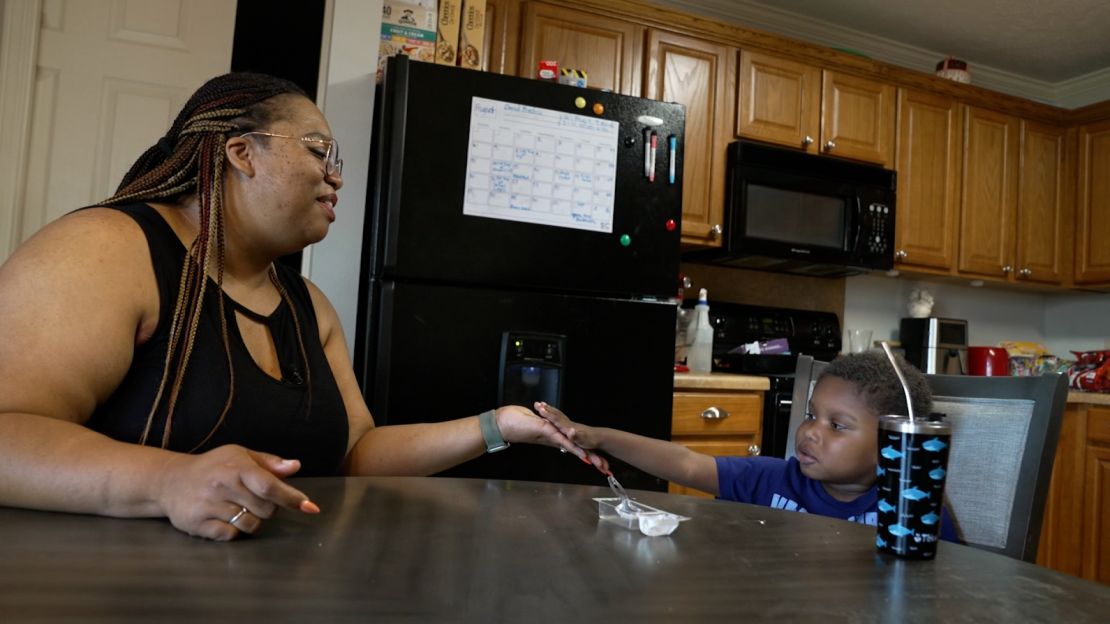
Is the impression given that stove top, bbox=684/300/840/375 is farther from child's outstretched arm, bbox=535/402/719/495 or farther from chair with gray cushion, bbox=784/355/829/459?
child's outstretched arm, bbox=535/402/719/495

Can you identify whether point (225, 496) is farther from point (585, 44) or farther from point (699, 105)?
point (699, 105)

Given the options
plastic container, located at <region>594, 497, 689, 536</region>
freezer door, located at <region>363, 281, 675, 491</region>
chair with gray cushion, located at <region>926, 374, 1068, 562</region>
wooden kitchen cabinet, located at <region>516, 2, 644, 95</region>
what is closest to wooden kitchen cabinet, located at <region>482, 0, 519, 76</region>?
wooden kitchen cabinet, located at <region>516, 2, 644, 95</region>

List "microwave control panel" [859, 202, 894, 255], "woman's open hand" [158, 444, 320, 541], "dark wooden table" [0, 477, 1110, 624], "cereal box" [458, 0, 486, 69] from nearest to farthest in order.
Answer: "dark wooden table" [0, 477, 1110, 624] < "woman's open hand" [158, 444, 320, 541] < "cereal box" [458, 0, 486, 69] < "microwave control panel" [859, 202, 894, 255]

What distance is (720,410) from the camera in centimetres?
271

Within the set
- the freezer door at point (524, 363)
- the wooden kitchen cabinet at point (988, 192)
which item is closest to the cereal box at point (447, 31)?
the freezer door at point (524, 363)

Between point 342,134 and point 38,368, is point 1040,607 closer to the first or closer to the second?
point 38,368

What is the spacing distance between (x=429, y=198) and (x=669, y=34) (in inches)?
58.5

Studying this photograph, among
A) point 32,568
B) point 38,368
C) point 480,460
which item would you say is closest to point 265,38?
point 480,460

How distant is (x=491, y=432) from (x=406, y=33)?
4.73 feet

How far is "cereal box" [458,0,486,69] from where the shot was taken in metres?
2.32

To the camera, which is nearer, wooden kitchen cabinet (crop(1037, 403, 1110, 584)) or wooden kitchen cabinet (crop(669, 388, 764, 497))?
wooden kitchen cabinet (crop(669, 388, 764, 497))

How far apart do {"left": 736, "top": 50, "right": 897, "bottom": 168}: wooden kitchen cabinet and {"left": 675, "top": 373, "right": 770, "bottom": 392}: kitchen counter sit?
1023mm

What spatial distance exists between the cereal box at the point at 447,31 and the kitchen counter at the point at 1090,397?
2.72m

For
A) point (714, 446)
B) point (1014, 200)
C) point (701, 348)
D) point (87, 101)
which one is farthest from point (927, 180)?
point (87, 101)
